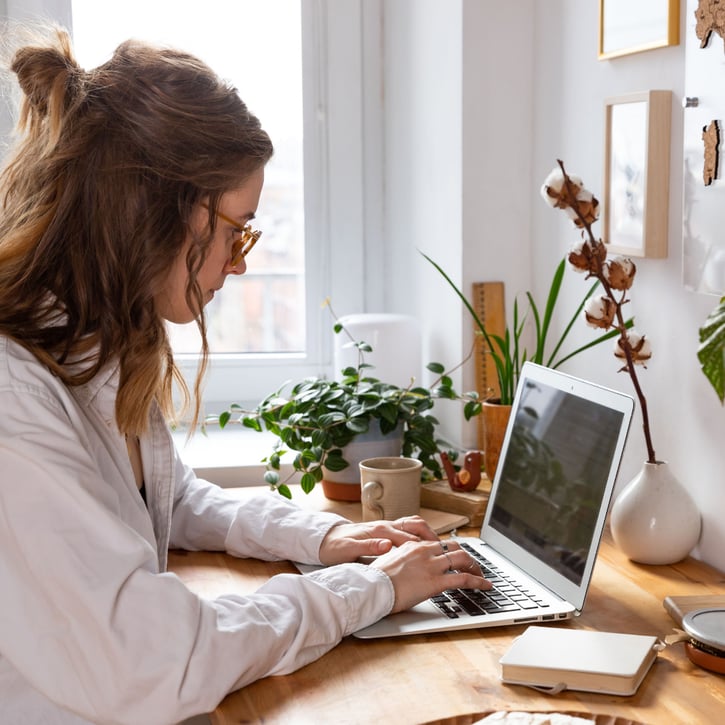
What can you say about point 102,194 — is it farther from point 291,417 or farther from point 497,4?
point 497,4

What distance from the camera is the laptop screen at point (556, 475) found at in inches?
49.1

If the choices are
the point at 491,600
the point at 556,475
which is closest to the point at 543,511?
the point at 556,475

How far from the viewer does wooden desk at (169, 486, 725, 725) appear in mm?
998

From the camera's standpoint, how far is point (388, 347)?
85.0 inches

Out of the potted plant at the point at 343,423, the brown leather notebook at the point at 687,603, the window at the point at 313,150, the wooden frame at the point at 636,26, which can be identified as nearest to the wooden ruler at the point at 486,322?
the potted plant at the point at 343,423

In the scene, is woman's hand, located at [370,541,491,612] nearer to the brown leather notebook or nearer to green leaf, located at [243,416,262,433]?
the brown leather notebook

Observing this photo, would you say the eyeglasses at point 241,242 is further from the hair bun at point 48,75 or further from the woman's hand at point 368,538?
the woman's hand at point 368,538

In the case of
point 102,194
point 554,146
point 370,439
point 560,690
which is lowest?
point 560,690

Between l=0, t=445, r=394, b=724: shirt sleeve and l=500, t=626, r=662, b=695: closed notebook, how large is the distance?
0.96 feet

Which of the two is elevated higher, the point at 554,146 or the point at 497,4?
the point at 497,4

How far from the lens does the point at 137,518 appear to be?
1222 millimetres

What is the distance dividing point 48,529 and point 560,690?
0.53 metres

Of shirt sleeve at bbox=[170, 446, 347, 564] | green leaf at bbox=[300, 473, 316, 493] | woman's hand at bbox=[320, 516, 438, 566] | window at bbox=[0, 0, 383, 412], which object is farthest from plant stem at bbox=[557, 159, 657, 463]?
window at bbox=[0, 0, 383, 412]

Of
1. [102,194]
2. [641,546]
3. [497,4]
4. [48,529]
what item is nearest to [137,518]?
[48,529]
